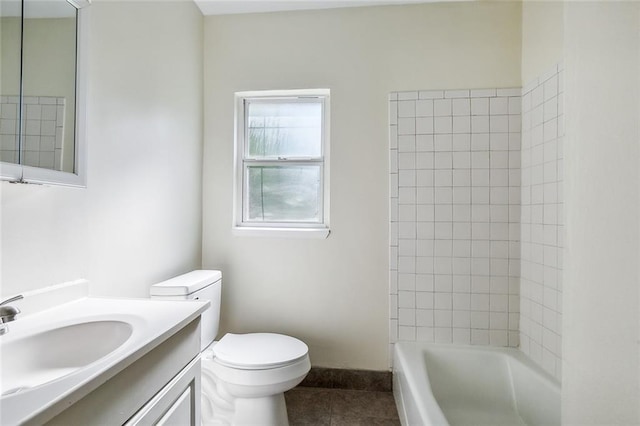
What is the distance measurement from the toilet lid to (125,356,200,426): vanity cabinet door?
414 millimetres

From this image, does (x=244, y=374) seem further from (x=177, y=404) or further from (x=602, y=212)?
(x=602, y=212)

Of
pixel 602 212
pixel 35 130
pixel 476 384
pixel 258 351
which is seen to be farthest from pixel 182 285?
pixel 476 384

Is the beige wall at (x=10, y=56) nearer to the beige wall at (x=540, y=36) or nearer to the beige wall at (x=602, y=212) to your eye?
the beige wall at (x=602, y=212)

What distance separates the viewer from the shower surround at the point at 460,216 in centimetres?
187

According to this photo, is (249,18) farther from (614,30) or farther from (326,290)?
(614,30)

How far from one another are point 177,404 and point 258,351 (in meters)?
0.66

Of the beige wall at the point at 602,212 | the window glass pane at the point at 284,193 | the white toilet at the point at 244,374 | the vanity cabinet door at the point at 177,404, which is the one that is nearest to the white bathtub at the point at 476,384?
the white toilet at the point at 244,374

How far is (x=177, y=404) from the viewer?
0.89m

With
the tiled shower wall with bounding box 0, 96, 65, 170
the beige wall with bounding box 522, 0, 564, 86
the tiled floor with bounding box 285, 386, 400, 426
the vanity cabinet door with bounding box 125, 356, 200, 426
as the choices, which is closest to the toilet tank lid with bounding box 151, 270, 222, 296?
the vanity cabinet door with bounding box 125, 356, 200, 426

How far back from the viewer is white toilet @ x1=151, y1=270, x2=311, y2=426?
1410 mm

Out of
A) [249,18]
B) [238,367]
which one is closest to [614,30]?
[238,367]

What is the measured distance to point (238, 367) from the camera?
141 centimetres

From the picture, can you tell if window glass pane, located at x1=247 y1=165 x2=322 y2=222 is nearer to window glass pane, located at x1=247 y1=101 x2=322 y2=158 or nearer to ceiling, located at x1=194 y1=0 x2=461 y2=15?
window glass pane, located at x1=247 y1=101 x2=322 y2=158

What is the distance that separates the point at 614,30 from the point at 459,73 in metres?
1.80
